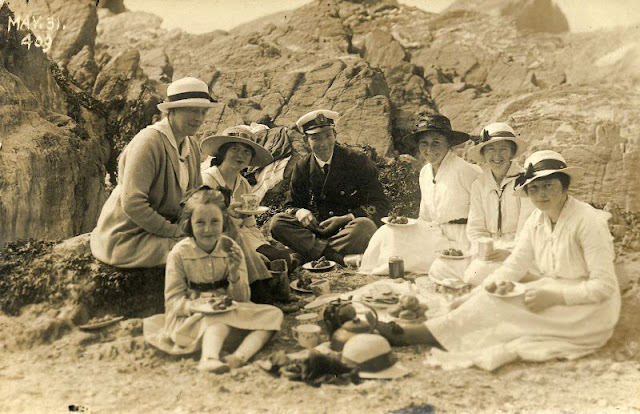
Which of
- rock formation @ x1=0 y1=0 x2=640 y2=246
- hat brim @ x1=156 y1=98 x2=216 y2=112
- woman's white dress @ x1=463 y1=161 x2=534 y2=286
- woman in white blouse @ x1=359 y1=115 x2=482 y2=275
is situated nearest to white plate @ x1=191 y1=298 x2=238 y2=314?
hat brim @ x1=156 y1=98 x2=216 y2=112

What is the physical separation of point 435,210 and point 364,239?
0.86 metres

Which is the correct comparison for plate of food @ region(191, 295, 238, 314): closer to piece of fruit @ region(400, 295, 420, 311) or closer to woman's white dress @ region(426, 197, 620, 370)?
piece of fruit @ region(400, 295, 420, 311)

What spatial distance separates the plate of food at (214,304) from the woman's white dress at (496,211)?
7.12ft

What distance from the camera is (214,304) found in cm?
363

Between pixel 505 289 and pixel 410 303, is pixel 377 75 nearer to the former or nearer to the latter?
pixel 410 303

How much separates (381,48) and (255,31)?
1.61 metres

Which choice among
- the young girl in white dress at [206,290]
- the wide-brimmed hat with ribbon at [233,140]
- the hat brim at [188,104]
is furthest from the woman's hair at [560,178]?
the hat brim at [188,104]

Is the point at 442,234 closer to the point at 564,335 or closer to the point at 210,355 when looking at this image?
the point at 564,335

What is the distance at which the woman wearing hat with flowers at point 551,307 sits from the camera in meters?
3.61

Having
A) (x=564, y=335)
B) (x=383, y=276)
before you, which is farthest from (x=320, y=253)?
(x=564, y=335)

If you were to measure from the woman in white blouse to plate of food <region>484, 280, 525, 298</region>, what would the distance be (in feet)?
4.64

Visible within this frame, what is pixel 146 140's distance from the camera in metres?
4.37

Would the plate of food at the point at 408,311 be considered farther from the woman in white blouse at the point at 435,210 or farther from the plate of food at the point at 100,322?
the plate of food at the point at 100,322

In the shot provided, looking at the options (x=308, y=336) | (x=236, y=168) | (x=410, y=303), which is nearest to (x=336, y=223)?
(x=236, y=168)
